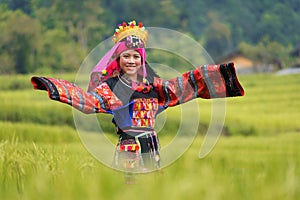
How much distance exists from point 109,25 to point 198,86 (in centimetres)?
5358

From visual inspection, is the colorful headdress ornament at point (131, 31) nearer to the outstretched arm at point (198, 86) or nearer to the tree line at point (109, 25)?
the outstretched arm at point (198, 86)

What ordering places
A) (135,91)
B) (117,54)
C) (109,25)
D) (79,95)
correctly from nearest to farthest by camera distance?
(79,95), (135,91), (117,54), (109,25)

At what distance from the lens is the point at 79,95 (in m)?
3.61

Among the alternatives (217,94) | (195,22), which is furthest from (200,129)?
(195,22)

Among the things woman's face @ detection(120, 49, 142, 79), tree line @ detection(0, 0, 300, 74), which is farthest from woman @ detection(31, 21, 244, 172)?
tree line @ detection(0, 0, 300, 74)

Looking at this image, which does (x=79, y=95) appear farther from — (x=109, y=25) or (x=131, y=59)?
(x=109, y=25)

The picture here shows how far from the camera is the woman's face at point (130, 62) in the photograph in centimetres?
374

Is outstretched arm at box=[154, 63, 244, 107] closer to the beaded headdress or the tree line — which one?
the beaded headdress

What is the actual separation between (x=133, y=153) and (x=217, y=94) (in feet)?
1.72

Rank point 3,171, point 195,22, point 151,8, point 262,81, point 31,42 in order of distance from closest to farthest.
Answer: point 3,171 → point 262,81 → point 31,42 → point 151,8 → point 195,22

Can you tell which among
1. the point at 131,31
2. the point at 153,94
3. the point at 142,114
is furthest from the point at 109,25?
the point at 142,114

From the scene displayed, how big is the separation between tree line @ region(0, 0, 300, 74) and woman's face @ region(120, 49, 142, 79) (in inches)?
1280

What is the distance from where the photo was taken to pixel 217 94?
12.6 ft

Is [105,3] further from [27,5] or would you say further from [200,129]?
[200,129]
